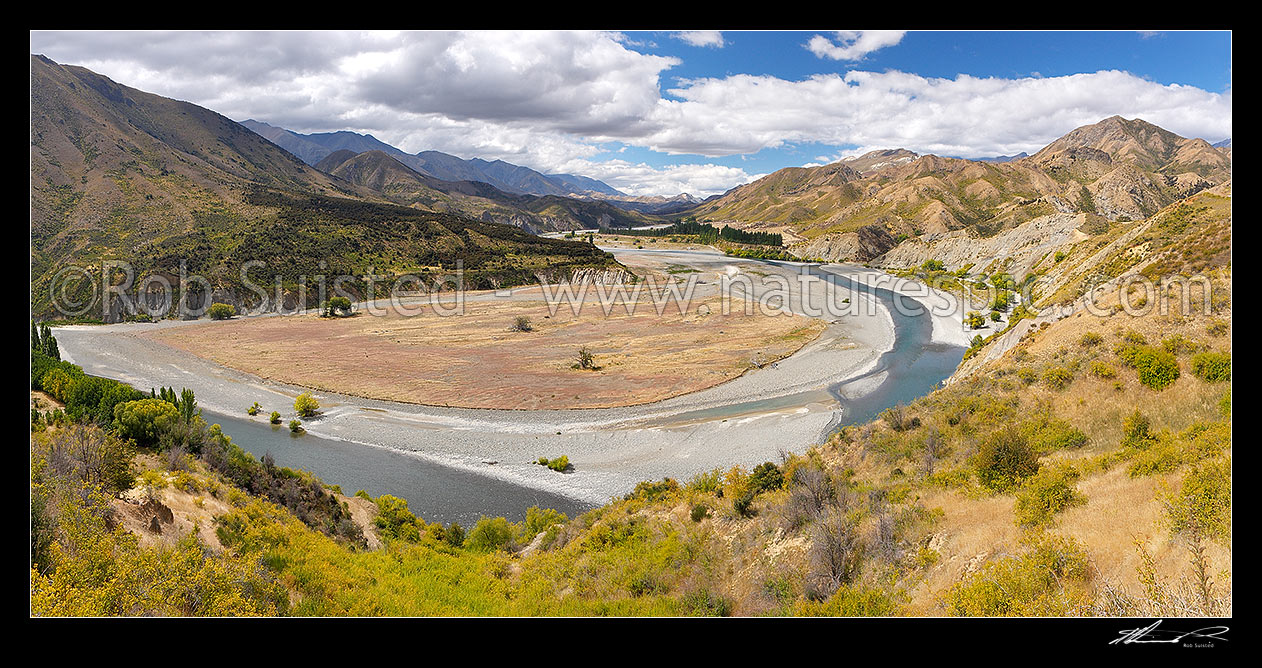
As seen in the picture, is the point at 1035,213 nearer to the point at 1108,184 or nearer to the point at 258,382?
the point at 1108,184

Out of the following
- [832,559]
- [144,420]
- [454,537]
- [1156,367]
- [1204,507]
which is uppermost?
[1156,367]

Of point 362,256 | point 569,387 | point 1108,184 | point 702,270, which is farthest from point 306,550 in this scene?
point 1108,184

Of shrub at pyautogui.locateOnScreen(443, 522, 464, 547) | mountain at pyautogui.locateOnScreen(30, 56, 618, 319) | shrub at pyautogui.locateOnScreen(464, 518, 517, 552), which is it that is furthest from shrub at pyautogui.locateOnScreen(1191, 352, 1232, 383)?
mountain at pyautogui.locateOnScreen(30, 56, 618, 319)

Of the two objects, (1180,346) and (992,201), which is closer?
(1180,346)

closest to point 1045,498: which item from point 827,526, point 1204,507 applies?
point 1204,507

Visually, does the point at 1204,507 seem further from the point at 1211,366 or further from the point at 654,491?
the point at 654,491
